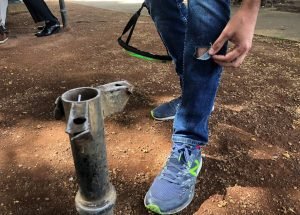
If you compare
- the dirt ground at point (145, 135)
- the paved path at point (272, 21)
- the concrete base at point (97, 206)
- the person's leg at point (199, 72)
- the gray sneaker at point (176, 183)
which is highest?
the person's leg at point (199, 72)

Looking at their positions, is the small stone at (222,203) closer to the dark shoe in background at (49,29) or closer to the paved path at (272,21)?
the paved path at (272,21)

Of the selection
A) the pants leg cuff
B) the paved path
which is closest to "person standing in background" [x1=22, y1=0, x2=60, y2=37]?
the paved path

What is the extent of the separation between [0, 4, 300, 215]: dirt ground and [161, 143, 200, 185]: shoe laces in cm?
10

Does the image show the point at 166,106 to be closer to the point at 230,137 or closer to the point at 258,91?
the point at 230,137

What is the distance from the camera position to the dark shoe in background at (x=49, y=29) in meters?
3.74

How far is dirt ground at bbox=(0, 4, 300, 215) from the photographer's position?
1.33m

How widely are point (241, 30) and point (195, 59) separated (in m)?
0.21

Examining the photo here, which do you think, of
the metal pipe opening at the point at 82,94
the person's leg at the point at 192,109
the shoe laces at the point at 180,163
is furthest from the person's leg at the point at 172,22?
the metal pipe opening at the point at 82,94

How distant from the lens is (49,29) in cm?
380

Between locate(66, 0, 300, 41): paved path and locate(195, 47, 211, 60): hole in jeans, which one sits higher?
locate(195, 47, 211, 60): hole in jeans

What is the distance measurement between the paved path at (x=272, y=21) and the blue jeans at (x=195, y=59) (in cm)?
239

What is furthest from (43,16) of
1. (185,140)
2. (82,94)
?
(82,94)

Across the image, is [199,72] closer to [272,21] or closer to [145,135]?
[145,135]

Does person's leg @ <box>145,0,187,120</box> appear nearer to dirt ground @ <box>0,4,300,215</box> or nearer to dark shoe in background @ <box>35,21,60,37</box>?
dirt ground @ <box>0,4,300,215</box>
